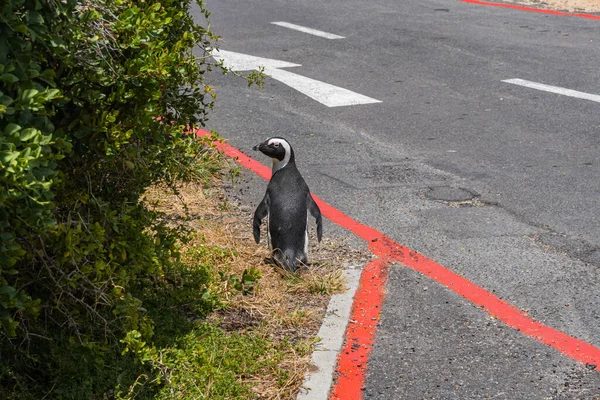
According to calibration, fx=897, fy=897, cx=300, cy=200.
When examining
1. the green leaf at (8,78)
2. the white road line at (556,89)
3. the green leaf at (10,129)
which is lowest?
the white road line at (556,89)

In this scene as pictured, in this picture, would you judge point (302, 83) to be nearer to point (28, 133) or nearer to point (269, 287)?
point (269, 287)

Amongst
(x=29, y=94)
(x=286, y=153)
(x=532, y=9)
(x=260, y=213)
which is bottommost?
(x=532, y=9)

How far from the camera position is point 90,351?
14.5 feet

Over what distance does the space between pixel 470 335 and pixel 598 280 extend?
1359 mm

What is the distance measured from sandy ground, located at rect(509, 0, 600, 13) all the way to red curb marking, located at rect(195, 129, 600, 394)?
39.1ft

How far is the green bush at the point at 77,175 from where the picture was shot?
3502 millimetres

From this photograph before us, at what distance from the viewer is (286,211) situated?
624cm

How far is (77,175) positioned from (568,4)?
15701mm

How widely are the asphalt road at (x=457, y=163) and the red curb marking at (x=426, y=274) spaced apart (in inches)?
3.3

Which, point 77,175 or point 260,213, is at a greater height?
point 77,175

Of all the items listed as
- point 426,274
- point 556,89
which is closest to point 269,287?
point 426,274

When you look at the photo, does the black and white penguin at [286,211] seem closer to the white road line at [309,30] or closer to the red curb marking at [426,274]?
the red curb marking at [426,274]

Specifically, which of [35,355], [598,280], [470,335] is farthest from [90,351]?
[598,280]

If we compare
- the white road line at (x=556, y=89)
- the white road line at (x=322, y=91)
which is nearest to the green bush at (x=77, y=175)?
the white road line at (x=322, y=91)
